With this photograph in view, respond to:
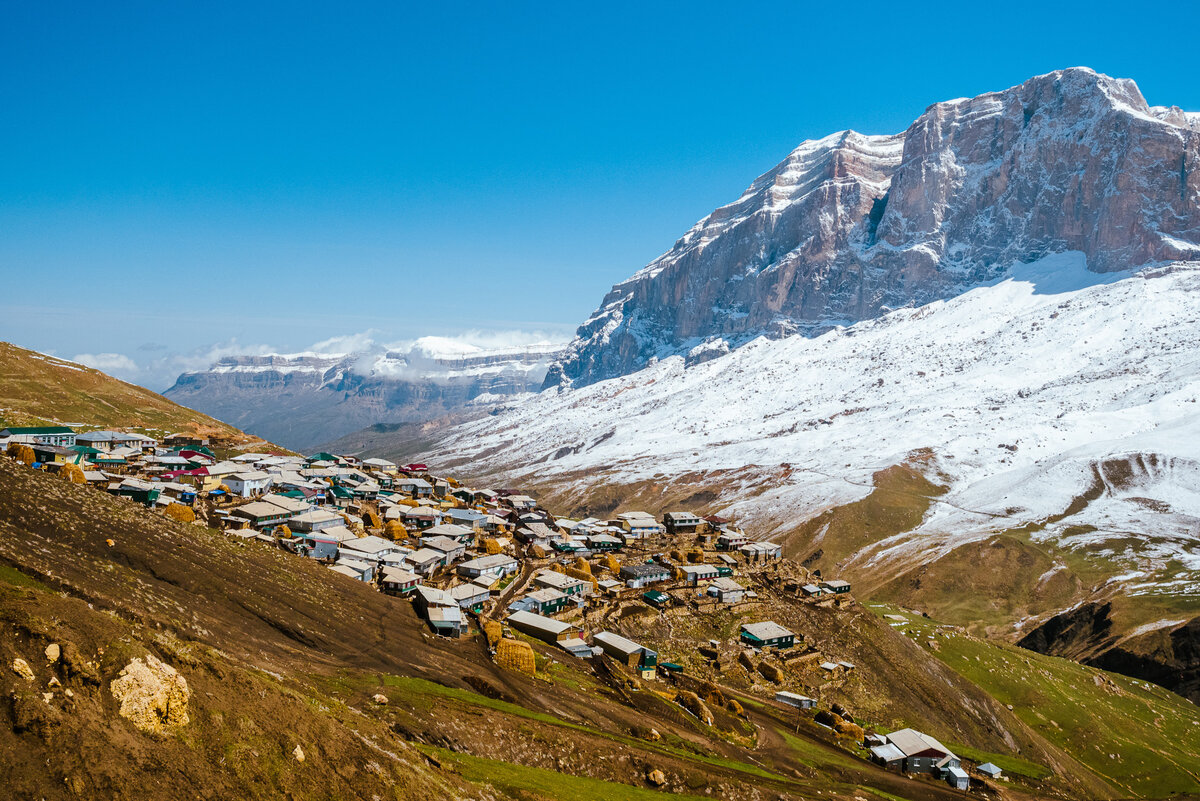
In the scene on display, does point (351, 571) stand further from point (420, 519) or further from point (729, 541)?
point (729, 541)

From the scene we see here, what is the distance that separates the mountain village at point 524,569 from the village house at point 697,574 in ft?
0.86

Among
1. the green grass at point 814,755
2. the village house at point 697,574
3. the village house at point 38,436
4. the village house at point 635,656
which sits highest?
the village house at point 38,436

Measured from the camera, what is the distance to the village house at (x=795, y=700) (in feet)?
216

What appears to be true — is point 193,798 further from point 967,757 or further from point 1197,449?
point 1197,449

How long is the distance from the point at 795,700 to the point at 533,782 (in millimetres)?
40564

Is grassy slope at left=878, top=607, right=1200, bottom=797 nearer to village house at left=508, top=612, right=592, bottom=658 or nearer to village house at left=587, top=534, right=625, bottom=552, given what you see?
village house at left=587, top=534, right=625, bottom=552

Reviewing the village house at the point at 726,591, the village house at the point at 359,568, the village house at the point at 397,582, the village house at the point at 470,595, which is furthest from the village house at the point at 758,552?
the village house at the point at 359,568

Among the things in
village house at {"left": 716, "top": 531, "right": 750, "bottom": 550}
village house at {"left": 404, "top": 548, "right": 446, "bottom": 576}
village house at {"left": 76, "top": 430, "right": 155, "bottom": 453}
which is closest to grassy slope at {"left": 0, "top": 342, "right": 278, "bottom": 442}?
village house at {"left": 76, "top": 430, "right": 155, "bottom": 453}

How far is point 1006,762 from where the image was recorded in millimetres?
70562

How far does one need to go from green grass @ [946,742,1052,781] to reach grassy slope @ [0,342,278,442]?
140 meters

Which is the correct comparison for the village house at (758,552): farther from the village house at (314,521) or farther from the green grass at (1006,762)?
the village house at (314,521)

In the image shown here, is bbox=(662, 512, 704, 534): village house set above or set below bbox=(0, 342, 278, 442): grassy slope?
below

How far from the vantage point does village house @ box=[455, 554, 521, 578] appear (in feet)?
253

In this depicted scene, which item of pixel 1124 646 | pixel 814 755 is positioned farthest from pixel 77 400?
pixel 1124 646
